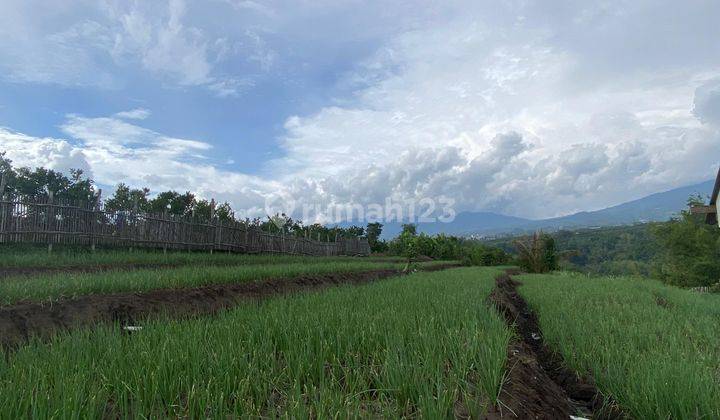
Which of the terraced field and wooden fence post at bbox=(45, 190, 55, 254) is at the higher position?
wooden fence post at bbox=(45, 190, 55, 254)

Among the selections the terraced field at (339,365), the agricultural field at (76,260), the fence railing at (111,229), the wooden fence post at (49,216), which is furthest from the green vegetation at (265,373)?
the wooden fence post at (49,216)

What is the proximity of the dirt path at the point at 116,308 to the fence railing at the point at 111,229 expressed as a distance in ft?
21.9

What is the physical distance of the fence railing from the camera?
431 inches

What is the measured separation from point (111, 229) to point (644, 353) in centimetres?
1364

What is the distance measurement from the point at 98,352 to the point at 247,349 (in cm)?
98

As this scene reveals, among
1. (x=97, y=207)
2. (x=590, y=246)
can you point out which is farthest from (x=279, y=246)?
(x=590, y=246)

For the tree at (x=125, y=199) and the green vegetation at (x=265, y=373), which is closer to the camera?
the green vegetation at (x=265, y=373)

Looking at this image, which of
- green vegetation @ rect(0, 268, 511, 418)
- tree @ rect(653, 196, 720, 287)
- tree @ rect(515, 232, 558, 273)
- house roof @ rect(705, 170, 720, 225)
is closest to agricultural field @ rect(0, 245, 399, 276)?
green vegetation @ rect(0, 268, 511, 418)

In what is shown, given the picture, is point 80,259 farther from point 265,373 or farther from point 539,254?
point 539,254

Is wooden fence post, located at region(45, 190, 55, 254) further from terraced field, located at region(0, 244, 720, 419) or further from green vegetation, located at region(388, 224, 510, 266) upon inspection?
green vegetation, located at region(388, 224, 510, 266)

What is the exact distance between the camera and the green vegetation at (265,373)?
5.94 ft

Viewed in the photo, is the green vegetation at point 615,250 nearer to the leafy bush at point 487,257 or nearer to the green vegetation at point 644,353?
the leafy bush at point 487,257

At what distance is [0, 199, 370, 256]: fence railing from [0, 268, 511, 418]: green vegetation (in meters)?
9.97

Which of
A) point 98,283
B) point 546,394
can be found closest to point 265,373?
point 546,394
